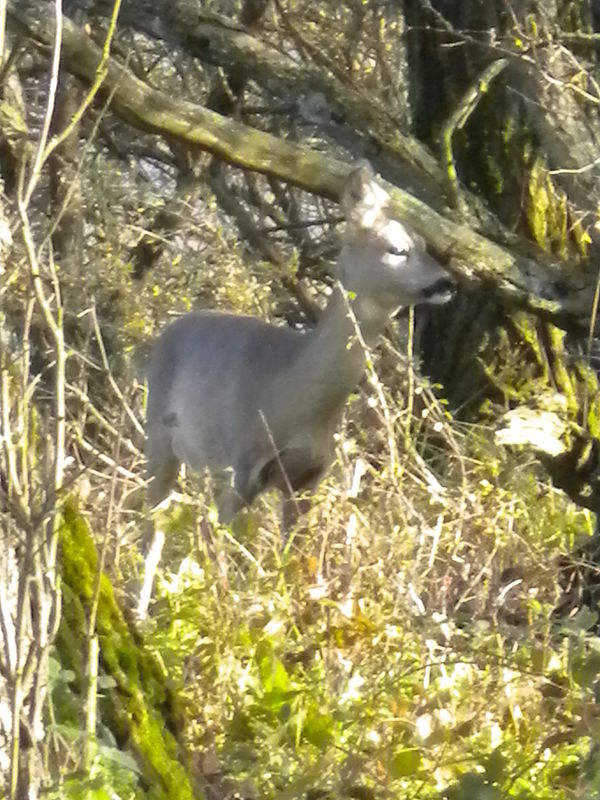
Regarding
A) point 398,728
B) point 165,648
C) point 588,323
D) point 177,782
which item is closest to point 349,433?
point 588,323

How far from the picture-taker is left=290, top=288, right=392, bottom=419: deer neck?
17.2 feet

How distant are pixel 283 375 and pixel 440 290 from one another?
91 centimetres

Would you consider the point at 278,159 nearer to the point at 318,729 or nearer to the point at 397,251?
the point at 397,251

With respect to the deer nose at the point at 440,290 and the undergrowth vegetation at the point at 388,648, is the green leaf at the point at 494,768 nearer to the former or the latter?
the undergrowth vegetation at the point at 388,648

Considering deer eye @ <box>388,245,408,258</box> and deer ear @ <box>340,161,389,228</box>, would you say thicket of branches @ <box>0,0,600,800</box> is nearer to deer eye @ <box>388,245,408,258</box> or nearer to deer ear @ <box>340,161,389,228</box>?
deer ear @ <box>340,161,389,228</box>

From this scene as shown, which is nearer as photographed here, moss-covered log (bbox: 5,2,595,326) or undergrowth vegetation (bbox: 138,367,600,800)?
undergrowth vegetation (bbox: 138,367,600,800)

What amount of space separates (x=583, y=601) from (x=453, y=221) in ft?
4.76

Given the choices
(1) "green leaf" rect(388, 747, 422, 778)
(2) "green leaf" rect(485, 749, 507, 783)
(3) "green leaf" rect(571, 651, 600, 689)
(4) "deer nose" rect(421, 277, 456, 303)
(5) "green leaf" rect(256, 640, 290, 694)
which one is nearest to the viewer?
(2) "green leaf" rect(485, 749, 507, 783)

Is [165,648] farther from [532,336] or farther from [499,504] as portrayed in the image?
[532,336]

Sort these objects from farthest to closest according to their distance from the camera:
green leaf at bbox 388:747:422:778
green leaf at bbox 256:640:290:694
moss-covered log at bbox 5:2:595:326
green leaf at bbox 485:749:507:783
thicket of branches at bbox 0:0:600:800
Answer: moss-covered log at bbox 5:2:595:326 < green leaf at bbox 256:640:290:694 < green leaf at bbox 388:747:422:778 < green leaf at bbox 485:749:507:783 < thicket of branches at bbox 0:0:600:800

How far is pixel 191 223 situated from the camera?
8.12 meters

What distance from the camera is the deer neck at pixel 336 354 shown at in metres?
5.23

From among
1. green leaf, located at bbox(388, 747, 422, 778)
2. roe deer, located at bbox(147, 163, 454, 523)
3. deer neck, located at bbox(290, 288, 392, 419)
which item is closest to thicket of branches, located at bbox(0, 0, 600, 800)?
green leaf, located at bbox(388, 747, 422, 778)

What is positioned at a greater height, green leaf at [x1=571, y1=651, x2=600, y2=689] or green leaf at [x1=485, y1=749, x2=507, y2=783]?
green leaf at [x1=571, y1=651, x2=600, y2=689]
